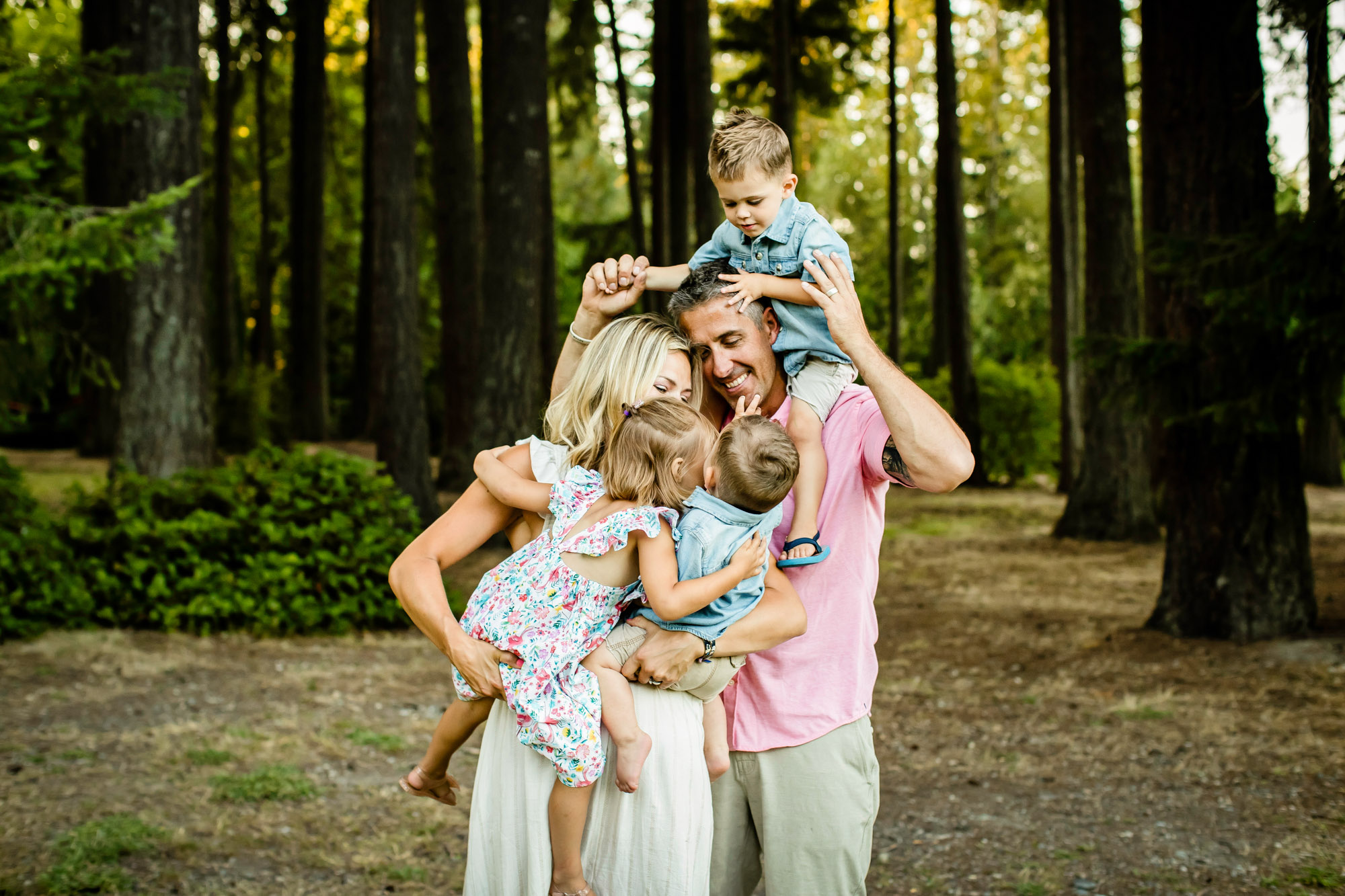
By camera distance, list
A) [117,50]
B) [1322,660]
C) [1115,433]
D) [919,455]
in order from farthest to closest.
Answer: [1115,433]
[1322,660]
[117,50]
[919,455]

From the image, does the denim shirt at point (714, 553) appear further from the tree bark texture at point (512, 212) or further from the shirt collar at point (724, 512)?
the tree bark texture at point (512, 212)

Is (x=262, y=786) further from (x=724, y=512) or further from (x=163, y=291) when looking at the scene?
(x=163, y=291)

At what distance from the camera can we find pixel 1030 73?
34781mm

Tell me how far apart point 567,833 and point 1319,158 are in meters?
6.14

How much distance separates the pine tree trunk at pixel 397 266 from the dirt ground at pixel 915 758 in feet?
11.3

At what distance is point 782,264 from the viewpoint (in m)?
2.87

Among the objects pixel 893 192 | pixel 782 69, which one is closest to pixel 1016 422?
pixel 893 192

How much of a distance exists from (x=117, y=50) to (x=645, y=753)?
5.97 m

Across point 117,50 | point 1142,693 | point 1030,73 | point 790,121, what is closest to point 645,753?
point 1142,693

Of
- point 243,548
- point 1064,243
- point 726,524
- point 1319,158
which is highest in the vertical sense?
point 1064,243

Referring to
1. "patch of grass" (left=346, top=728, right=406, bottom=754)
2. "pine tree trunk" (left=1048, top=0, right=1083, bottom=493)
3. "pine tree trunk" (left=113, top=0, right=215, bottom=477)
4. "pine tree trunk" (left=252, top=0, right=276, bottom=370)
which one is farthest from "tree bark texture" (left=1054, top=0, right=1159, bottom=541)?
"pine tree trunk" (left=252, top=0, right=276, bottom=370)

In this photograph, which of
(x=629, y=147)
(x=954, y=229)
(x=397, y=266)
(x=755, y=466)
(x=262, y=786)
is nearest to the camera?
(x=755, y=466)

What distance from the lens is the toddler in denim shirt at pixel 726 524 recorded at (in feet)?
7.59

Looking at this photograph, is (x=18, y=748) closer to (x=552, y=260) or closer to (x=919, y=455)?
(x=919, y=455)
